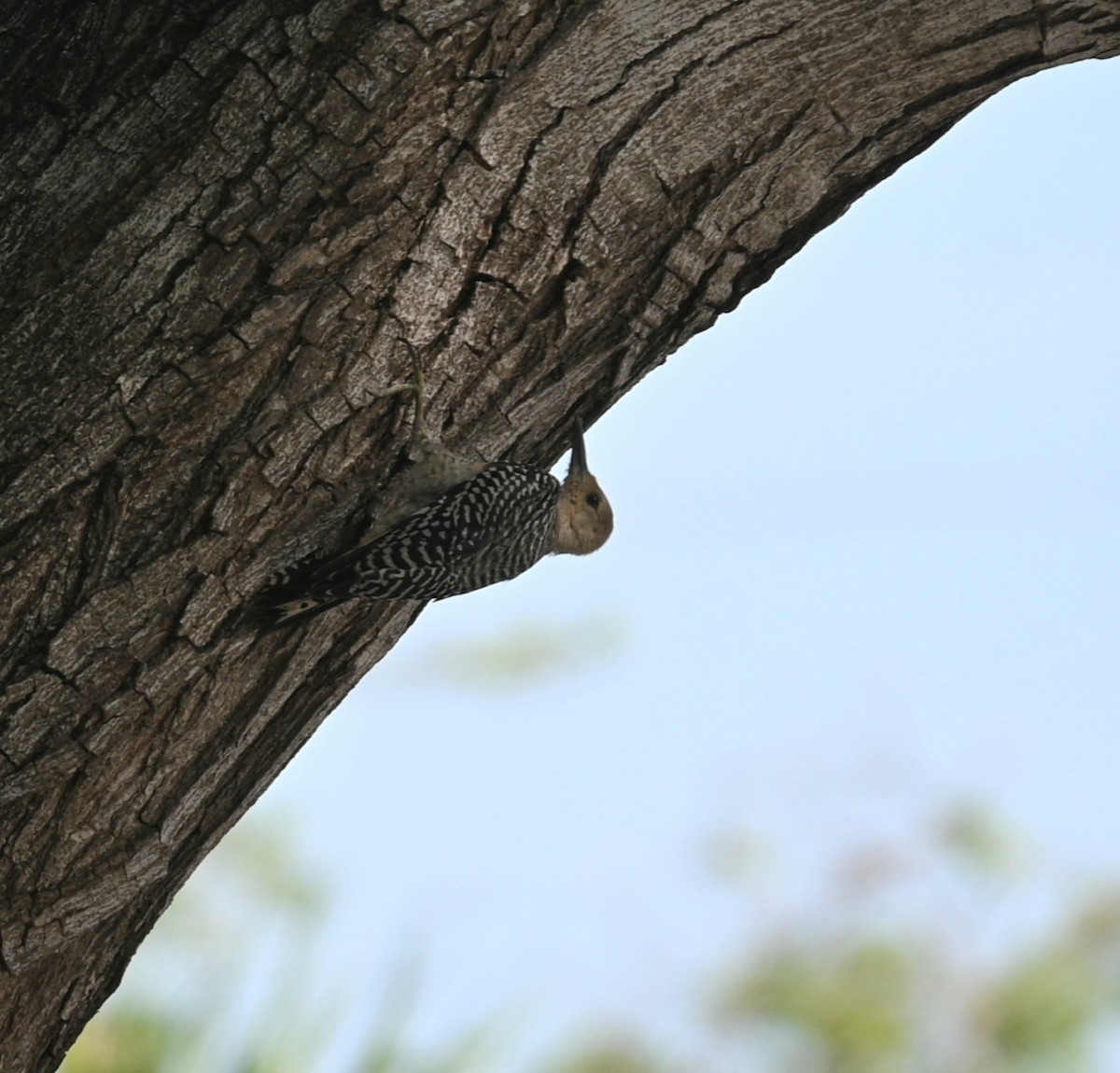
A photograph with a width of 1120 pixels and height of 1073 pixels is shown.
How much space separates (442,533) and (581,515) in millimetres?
1367

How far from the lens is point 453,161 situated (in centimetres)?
300

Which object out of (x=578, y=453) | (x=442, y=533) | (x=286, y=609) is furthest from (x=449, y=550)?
(x=286, y=609)

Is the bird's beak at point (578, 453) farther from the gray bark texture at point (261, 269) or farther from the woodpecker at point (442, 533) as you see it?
the gray bark texture at point (261, 269)

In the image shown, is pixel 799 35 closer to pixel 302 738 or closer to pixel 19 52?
pixel 19 52

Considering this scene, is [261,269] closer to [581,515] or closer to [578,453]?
[578,453]

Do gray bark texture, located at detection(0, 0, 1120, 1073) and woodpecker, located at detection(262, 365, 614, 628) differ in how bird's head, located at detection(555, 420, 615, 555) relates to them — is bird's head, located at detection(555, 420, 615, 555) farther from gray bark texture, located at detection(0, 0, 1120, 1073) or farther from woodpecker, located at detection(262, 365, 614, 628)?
gray bark texture, located at detection(0, 0, 1120, 1073)

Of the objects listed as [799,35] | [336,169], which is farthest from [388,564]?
[799,35]

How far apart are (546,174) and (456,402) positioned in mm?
527

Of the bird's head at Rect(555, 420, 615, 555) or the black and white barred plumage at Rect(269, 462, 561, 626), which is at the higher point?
the bird's head at Rect(555, 420, 615, 555)

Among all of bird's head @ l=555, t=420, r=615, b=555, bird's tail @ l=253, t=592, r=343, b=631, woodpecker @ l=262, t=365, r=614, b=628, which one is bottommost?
bird's tail @ l=253, t=592, r=343, b=631

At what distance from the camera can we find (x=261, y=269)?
292cm

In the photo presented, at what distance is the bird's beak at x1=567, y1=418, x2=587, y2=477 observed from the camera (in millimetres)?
3699

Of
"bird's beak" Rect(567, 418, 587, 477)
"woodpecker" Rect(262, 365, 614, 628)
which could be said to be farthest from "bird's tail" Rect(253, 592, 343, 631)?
"bird's beak" Rect(567, 418, 587, 477)

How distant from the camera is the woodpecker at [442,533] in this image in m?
3.19
